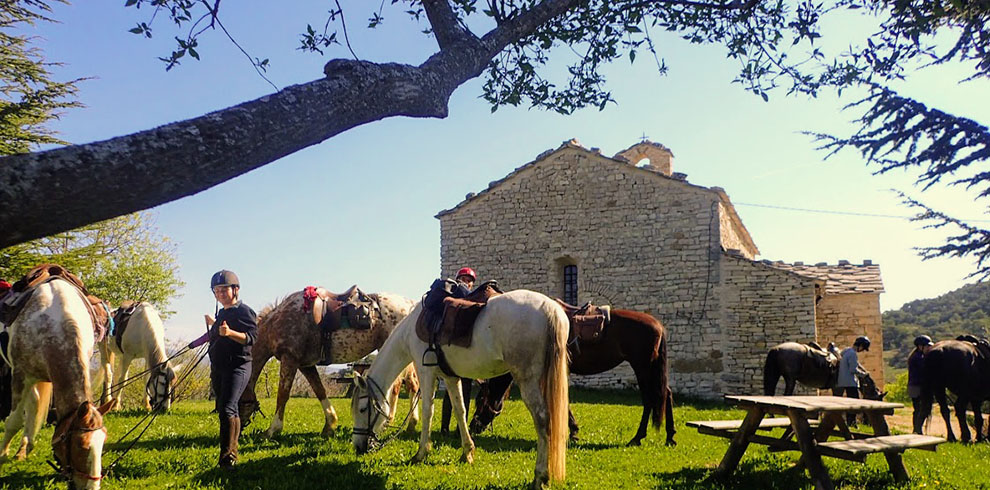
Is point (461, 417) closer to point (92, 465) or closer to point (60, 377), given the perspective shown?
point (92, 465)

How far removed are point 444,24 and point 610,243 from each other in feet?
50.5

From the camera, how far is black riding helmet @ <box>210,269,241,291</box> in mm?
5891

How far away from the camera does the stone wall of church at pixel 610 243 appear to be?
56.4 ft

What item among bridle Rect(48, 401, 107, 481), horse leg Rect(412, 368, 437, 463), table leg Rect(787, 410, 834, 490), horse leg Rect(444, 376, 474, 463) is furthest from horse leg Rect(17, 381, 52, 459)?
table leg Rect(787, 410, 834, 490)

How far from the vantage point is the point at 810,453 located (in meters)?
5.52

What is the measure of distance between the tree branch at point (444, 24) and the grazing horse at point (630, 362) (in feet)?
19.4

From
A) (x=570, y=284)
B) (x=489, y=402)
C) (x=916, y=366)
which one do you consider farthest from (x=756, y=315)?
(x=489, y=402)

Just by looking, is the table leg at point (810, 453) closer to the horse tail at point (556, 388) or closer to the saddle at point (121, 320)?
the horse tail at point (556, 388)

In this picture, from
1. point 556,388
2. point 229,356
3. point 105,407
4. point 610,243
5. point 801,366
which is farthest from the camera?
point 610,243

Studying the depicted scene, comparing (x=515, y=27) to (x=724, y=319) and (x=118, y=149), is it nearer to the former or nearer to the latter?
(x=118, y=149)

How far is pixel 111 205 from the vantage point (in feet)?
5.87

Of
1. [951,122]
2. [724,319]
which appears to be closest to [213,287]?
[951,122]

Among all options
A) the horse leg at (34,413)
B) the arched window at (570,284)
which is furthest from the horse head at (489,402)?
the arched window at (570,284)

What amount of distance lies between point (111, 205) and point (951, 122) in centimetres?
710
